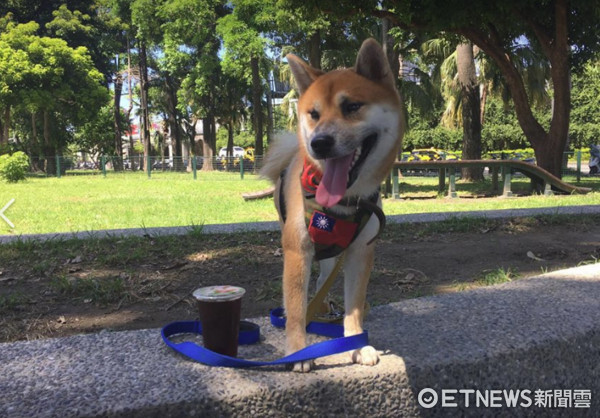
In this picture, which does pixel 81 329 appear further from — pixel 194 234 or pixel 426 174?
pixel 426 174

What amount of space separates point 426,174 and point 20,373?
2429cm

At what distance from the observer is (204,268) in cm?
437

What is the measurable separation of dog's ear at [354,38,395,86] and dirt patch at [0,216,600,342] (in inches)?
73.7

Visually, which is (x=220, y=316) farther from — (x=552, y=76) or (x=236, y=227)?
(x=552, y=76)

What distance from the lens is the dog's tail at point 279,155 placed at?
2.67 m

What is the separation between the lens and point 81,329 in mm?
3035

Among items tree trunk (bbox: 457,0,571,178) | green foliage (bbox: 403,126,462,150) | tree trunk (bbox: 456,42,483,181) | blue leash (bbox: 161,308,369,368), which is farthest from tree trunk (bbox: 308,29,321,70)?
green foliage (bbox: 403,126,462,150)

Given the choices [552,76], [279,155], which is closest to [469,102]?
[552,76]

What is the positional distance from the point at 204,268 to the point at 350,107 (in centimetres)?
282

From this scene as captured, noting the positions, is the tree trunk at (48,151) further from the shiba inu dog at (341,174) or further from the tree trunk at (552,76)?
the shiba inu dog at (341,174)

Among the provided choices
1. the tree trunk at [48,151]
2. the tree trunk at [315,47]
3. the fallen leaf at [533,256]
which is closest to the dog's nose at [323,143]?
the fallen leaf at [533,256]

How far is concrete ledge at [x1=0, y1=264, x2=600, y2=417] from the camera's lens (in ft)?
5.58

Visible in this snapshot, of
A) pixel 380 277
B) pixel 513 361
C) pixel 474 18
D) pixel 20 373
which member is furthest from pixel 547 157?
pixel 20 373

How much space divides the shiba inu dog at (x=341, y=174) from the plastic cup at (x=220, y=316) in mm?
251
